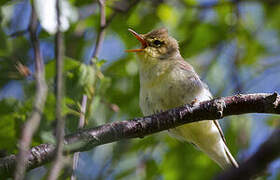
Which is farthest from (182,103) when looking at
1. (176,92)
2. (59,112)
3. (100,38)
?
(59,112)

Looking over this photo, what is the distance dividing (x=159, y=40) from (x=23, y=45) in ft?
6.74

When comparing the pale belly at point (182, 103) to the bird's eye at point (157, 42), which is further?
the bird's eye at point (157, 42)

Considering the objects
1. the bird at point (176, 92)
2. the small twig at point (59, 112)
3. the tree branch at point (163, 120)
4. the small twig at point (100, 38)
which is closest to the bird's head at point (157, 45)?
the bird at point (176, 92)

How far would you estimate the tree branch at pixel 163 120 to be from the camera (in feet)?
9.16

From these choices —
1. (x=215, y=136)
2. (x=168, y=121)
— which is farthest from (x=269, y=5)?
(x=168, y=121)

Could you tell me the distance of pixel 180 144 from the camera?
4.94m

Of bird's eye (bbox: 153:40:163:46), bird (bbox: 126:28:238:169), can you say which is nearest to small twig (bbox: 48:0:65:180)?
bird (bbox: 126:28:238:169)

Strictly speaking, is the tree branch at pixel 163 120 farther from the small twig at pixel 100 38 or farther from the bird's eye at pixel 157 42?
the bird's eye at pixel 157 42

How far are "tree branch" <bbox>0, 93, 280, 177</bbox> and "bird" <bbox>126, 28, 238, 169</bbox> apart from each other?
91 centimetres

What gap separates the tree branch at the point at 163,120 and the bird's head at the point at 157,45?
1.92m

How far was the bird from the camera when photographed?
436 cm

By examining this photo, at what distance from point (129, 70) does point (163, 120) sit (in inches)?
79.2

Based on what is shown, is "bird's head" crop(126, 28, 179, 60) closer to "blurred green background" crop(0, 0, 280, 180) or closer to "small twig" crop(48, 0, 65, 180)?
"blurred green background" crop(0, 0, 280, 180)

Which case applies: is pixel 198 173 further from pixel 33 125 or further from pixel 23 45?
pixel 33 125
